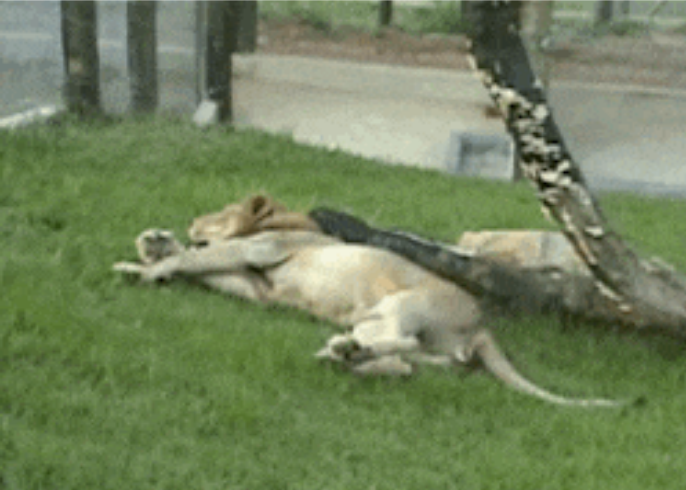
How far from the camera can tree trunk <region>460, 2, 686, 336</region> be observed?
659 cm

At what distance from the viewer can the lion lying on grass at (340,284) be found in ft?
21.4

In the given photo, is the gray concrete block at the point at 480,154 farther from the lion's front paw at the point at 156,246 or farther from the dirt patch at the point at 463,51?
the lion's front paw at the point at 156,246

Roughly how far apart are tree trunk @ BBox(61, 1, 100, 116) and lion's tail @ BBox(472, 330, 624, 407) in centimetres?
693

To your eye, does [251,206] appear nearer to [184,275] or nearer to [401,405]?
[184,275]

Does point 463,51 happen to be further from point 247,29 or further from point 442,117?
point 247,29

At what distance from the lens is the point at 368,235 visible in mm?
7637

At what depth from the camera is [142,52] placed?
13.7 m

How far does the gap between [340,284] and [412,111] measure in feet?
26.3

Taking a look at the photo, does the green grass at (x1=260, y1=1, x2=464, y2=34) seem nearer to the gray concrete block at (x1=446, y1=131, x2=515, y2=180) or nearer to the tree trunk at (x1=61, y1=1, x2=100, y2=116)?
the gray concrete block at (x1=446, y1=131, x2=515, y2=180)

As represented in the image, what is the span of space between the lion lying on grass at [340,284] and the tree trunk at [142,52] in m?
5.76

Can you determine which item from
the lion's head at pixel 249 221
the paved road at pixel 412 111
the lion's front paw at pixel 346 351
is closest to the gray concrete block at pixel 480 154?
the paved road at pixel 412 111

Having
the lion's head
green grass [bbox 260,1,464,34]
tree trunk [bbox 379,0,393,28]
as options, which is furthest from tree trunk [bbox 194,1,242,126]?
the lion's head

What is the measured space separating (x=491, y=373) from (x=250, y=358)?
107cm

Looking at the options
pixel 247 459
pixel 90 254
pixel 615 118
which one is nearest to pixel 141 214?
pixel 90 254
